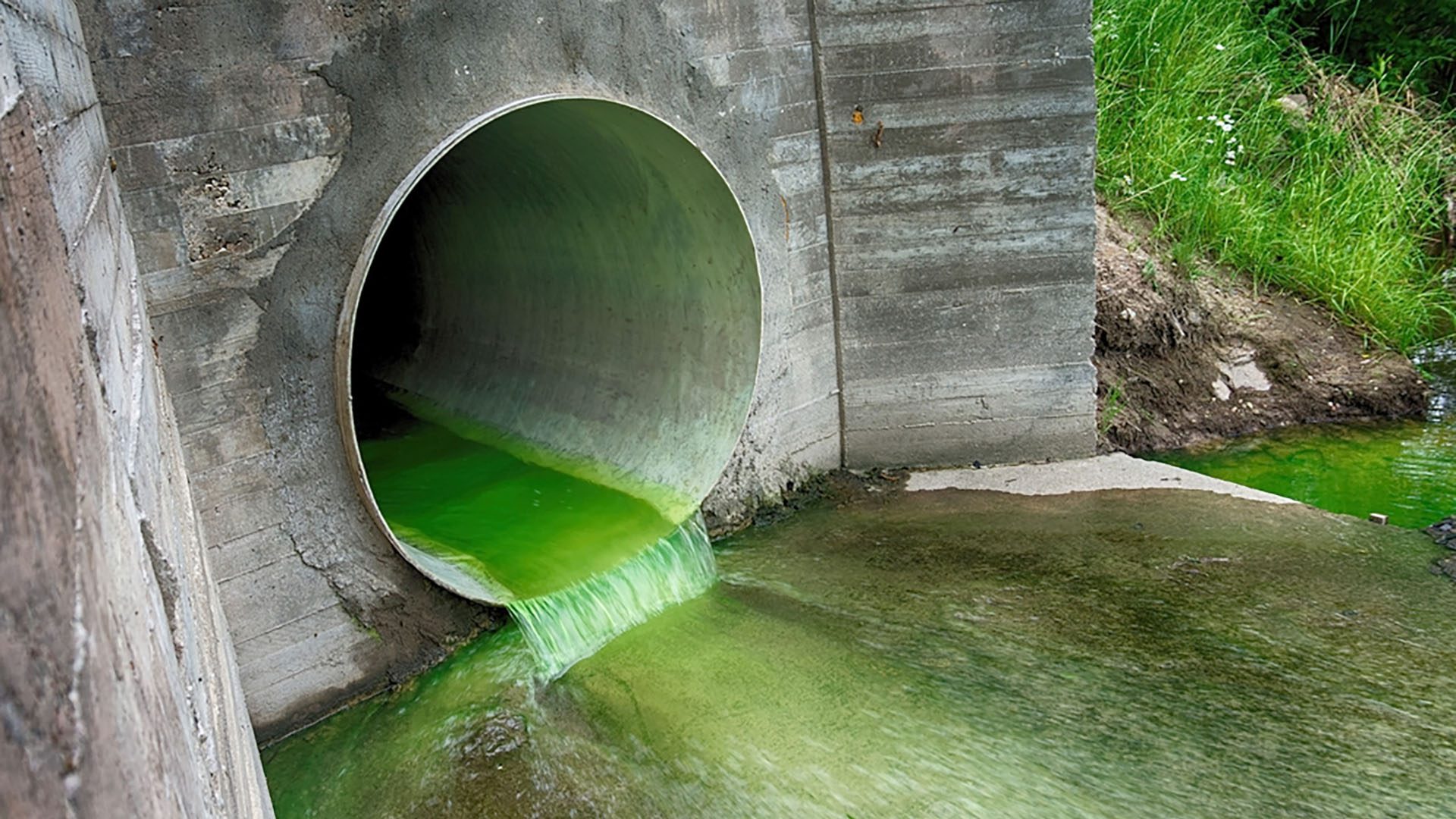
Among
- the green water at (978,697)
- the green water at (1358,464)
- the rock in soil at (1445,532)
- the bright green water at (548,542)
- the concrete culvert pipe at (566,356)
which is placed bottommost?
the green water at (1358,464)

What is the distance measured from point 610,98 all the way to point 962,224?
6.29 ft

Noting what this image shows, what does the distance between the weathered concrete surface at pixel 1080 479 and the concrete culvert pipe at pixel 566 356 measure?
1289 mm

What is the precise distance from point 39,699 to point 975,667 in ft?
12.4

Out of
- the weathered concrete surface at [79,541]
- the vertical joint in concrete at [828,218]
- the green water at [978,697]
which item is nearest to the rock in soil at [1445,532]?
the green water at [978,697]

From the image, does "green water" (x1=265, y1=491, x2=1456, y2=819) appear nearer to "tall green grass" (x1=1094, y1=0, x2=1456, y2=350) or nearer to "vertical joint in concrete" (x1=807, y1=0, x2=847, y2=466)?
"vertical joint in concrete" (x1=807, y1=0, x2=847, y2=466)

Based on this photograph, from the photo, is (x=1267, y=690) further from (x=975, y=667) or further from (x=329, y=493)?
(x=329, y=493)

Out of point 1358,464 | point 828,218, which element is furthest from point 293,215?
point 1358,464

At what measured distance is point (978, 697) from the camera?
399 centimetres

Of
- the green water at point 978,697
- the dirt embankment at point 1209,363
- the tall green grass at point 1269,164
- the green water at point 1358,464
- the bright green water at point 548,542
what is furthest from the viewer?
the tall green grass at point 1269,164

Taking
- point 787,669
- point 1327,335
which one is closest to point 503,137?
point 787,669

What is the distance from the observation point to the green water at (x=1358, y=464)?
5812 mm

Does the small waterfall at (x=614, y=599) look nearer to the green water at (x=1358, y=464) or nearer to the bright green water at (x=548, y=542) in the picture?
the bright green water at (x=548, y=542)

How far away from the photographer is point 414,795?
3.65 meters

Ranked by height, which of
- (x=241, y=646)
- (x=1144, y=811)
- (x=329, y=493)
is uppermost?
(x=329, y=493)
